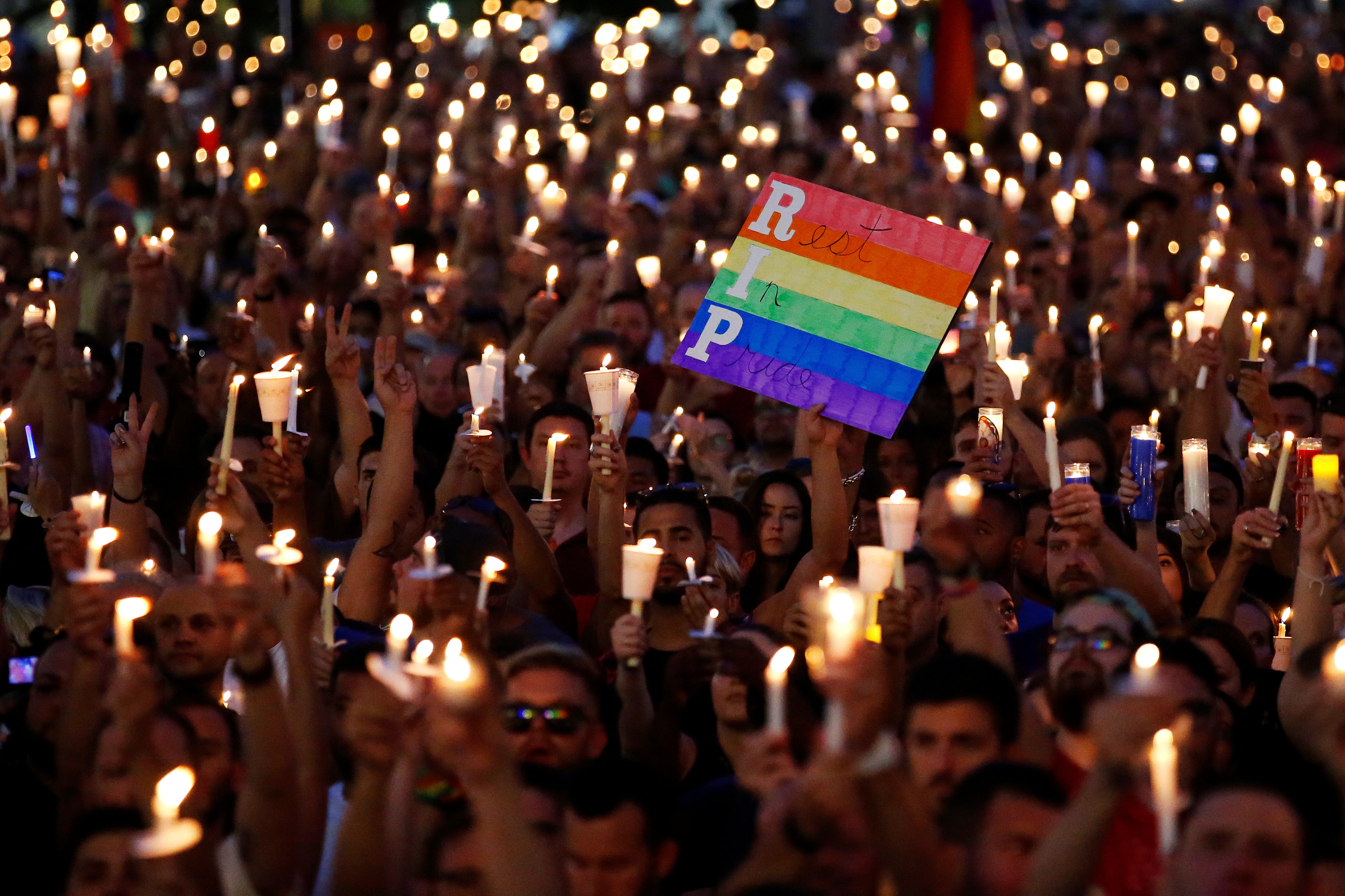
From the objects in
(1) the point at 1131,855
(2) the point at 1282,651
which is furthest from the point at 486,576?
(2) the point at 1282,651

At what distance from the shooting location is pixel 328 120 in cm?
1198

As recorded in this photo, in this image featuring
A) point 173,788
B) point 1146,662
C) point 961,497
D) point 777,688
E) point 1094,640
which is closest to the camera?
point 777,688

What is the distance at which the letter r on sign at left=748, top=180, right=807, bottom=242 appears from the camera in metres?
6.63

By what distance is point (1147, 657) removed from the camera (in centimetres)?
409

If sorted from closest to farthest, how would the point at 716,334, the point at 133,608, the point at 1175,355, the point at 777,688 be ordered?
the point at 777,688 → the point at 133,608 → the point at 716,334 → the point at 1175,355

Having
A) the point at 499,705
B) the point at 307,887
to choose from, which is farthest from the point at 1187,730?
the point at 307,887

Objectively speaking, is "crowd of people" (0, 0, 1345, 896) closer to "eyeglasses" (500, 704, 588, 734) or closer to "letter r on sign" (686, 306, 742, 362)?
"eyeglasses" (500, 704, 588, 734)

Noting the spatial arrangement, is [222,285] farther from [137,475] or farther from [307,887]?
[307,887]

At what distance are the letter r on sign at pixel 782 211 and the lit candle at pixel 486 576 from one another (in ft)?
6.84

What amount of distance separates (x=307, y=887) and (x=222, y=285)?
20.5ft

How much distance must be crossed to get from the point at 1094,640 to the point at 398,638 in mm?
1601

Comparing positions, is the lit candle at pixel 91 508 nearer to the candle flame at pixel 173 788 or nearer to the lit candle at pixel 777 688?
the candle flame at pixel 173 788

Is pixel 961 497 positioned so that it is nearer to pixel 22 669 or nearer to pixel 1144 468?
pixel 1144 468

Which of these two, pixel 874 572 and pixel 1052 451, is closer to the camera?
pixel 874 572
